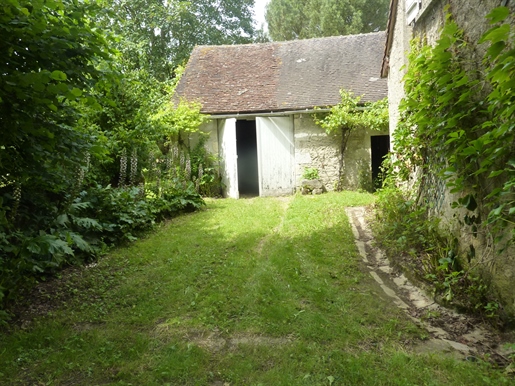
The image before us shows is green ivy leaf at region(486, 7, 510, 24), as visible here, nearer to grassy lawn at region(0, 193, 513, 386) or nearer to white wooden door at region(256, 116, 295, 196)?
grassy lawn at region(0, 193, 513, 386)

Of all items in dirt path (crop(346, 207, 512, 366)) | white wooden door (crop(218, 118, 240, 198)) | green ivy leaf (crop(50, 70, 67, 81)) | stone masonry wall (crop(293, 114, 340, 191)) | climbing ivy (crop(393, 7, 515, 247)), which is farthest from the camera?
stone masonry wall (crop(293, 114, 340, 191))

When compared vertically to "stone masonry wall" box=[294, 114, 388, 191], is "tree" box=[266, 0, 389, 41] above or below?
above

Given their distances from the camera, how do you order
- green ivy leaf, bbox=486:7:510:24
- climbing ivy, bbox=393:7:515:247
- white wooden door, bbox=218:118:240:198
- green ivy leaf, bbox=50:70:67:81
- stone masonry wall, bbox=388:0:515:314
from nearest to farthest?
green ivy leaf, bbox=486:7:510:24 < green ivy leaf, bbox=50:70:67:81 < climbing ivy, bbox=393:7:515:247 < stone masonry wall, bbox=388:0:515:314 < white wooden door, bbox=218:118:240:198

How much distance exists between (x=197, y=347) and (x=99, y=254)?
128 inches

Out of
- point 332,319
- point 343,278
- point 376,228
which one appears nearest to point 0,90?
point 332,319

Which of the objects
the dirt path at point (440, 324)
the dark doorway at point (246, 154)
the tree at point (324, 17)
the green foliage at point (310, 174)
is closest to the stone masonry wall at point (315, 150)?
the green foliage at point (310, 174)

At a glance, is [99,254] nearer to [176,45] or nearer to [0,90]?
[0,90]

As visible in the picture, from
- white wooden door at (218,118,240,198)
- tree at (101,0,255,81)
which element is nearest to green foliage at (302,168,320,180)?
white wooden door at (218,118,240,198)

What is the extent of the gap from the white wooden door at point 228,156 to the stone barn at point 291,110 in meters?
0.03

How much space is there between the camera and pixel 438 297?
13.2 feet

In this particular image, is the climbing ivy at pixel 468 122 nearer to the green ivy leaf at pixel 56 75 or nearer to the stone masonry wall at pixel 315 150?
the green ivy leaf at pixel 56 75

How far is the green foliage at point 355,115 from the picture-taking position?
10750 millimetres

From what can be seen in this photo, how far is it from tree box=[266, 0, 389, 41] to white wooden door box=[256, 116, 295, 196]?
56.9ft

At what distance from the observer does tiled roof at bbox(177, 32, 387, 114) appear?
467 inches
